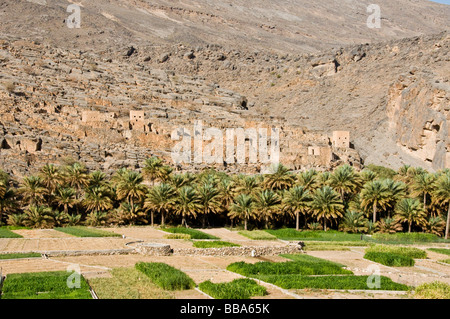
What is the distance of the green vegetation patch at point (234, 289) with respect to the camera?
17200 millimetres

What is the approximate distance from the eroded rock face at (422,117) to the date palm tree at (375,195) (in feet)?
74.7

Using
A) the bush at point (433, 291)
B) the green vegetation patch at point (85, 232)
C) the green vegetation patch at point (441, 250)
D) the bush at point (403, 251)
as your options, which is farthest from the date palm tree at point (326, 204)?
the bush at point (433, 291)

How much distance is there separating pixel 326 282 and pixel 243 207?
1575cm

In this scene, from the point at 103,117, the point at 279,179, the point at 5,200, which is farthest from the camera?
the point at 103,117

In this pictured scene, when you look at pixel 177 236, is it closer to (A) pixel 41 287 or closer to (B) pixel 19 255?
(B) pixel 19 255

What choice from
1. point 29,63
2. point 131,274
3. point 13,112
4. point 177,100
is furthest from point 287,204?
point 29,63

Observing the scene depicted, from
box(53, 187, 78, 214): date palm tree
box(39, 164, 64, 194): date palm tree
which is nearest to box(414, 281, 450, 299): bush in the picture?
box(53, 187, 78, 214): date palm tree

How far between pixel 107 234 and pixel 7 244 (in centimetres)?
600

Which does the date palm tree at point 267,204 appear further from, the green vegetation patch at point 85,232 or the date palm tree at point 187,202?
the green vegetation patch at point 85,232

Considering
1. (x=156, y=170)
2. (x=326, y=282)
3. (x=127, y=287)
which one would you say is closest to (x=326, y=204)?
(x=156, y=170)

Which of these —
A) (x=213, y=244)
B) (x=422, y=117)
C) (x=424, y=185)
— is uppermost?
(x=422, y=117)

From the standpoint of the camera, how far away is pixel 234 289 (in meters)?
17.8

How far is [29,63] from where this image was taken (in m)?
74.3
